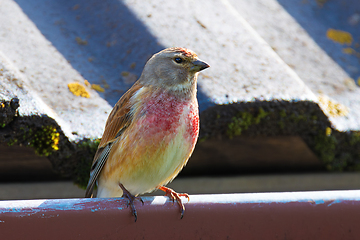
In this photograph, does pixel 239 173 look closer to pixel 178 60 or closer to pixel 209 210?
pixel 178 60

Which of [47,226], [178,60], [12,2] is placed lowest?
[47,226]

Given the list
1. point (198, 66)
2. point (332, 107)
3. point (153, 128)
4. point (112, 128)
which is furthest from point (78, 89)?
point (332, 107)

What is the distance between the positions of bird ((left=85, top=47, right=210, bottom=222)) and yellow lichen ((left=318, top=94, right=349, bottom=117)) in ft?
2.78

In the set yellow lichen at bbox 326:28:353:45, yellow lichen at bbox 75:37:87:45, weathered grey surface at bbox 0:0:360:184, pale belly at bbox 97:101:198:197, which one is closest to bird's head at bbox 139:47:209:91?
weathered grey surface at bbox 0:0:360:184

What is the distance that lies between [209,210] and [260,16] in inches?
85.3

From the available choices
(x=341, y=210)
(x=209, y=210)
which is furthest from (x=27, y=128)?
(x=341, y=210)

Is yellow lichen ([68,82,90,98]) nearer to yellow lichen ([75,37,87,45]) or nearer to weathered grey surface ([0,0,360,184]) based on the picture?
weathered grey surface ([0,0,360,184])

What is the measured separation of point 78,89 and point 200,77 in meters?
0.74

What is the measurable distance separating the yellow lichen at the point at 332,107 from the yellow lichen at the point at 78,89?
55.8 inches

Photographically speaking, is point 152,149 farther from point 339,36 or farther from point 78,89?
point 339,36

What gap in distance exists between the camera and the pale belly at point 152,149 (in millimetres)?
2045

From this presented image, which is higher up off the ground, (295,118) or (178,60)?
(178,60)

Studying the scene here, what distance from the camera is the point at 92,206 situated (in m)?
1.39

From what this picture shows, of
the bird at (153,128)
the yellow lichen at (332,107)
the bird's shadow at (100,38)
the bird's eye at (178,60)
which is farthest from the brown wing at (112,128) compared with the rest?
the yellow lichen at (332,107)
